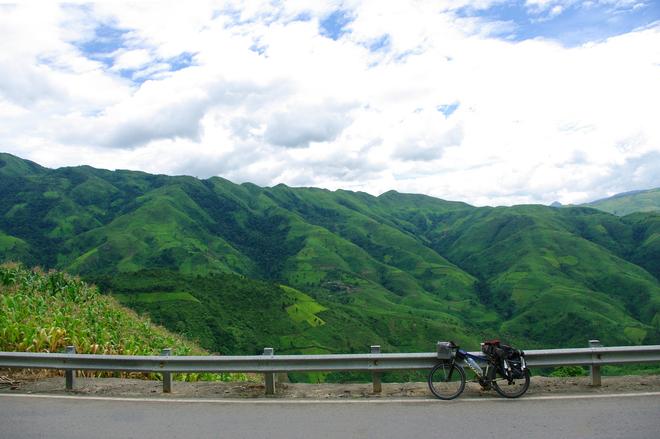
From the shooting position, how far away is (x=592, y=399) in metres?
8.15

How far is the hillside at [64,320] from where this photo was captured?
38.0 ft

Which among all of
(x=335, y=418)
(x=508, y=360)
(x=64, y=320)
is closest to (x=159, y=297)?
(x=64, y=320)

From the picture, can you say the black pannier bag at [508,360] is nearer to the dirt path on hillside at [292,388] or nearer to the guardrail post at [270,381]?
the dirt path on hillside at [292,388]

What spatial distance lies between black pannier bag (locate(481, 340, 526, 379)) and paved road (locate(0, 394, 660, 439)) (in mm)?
427

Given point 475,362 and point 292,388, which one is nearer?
point 475,362

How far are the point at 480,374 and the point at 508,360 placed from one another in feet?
1.66

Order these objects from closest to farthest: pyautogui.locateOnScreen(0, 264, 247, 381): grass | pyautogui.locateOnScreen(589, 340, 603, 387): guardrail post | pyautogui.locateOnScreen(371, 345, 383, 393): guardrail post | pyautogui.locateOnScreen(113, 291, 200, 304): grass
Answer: pyautogui.locateOnScreen(589, 340, 603, 387): guardrail post
pyautogui.locateOnScreen(371, 345, 383, 393): guardrail post
pyautogui.locateOnScreen(0, 264, 247, 381): grass
pyautogui.locateOnScreen(113, 291, 200, 304): grass

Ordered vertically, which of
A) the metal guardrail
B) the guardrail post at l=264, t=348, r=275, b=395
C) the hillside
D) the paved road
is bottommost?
the paved road

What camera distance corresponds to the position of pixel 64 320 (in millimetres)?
13297

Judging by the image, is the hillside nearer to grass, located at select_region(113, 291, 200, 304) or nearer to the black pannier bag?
the black pannier bag

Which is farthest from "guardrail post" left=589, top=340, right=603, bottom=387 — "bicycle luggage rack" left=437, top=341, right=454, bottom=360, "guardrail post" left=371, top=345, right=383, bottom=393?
"guardrail post" left=371, top=345, right=383, bottom=393

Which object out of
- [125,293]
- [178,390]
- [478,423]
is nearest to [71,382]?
[178,390]

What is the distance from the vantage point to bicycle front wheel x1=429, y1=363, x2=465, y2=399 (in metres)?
8.51

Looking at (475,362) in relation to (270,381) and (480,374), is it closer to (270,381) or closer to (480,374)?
(480,374)
